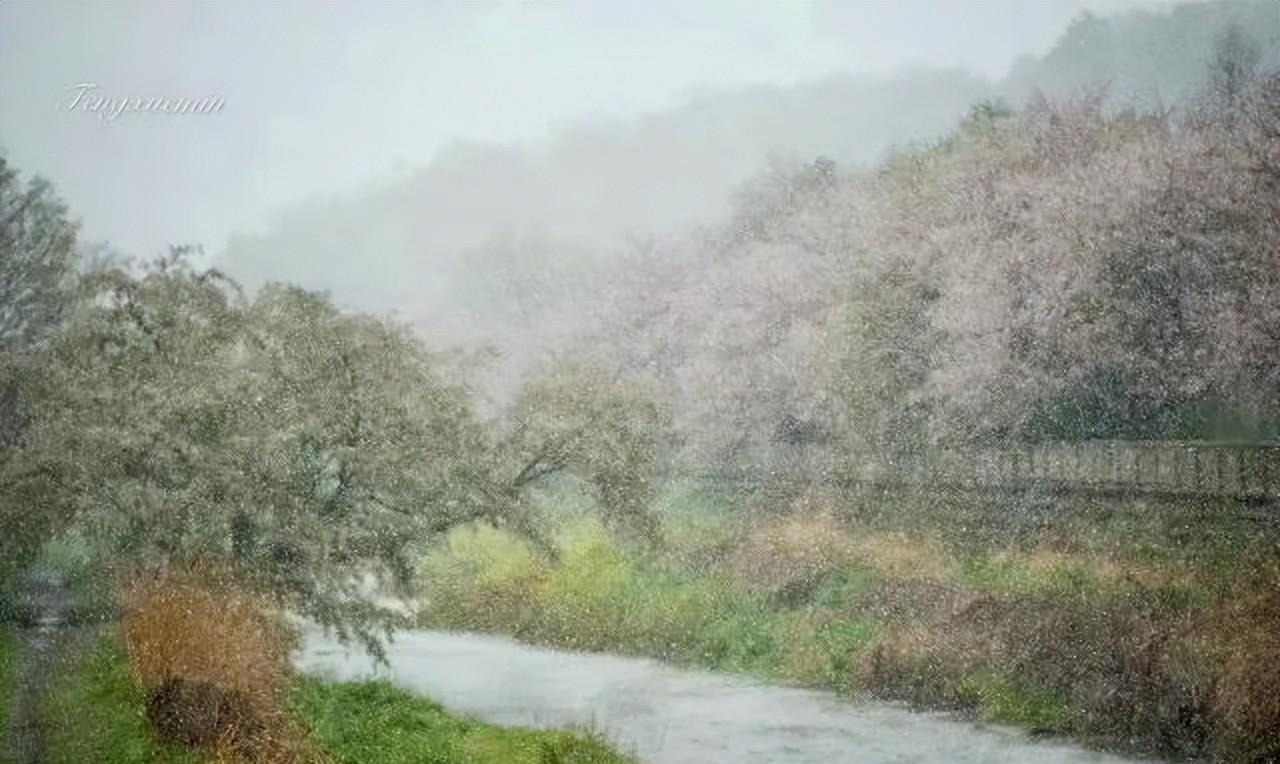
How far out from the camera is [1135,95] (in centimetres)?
622

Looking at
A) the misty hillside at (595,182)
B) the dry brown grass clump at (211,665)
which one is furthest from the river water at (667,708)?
the misty hillside at (595,182)

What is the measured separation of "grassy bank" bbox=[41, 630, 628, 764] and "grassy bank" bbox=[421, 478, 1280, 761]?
63 centimetres

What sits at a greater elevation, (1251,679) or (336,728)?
(1251,679)

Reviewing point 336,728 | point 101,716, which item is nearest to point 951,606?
point 336,728

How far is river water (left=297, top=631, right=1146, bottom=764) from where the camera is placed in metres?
6.09

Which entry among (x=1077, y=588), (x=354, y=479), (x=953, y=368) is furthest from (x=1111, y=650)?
(x=354, y=479)

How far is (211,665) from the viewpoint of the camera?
566 cm

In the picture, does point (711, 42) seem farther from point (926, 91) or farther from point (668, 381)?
point (668, 381)

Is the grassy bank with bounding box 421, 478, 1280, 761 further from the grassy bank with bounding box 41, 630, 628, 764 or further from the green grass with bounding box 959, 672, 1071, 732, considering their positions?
the grassy bank with bounding box 41, 630, 628, 764

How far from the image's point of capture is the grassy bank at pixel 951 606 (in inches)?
227

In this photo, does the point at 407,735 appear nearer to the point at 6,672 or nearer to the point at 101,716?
the point at 101,716

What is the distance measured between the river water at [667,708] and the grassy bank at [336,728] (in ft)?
0.58

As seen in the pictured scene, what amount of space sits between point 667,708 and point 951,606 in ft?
5.47

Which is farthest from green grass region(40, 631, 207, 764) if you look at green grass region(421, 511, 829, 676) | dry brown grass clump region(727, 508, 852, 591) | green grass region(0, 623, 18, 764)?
dry brown grass clump region(727, 508, 852, 591)
